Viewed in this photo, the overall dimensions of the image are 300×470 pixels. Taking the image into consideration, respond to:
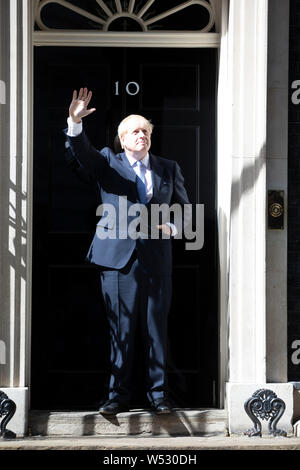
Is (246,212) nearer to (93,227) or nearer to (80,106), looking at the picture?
(93,227)

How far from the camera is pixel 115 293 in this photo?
9742 millimetres

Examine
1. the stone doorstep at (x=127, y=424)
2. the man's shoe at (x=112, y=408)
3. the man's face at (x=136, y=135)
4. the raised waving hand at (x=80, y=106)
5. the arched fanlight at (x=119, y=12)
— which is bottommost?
the stone doorstep at (x=127, y=424)

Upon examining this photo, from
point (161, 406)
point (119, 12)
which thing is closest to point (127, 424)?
point (161, 406)

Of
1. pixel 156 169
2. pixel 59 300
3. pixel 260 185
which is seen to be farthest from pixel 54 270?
pixel 260 185

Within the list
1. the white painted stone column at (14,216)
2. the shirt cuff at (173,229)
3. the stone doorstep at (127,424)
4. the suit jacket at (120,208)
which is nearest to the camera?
the white painted stone column at (14,216)

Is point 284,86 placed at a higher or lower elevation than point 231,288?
higher

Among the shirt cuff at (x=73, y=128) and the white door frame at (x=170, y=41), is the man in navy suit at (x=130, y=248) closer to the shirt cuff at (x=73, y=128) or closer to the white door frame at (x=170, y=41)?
the shirt cuff at (x=73, y=128)

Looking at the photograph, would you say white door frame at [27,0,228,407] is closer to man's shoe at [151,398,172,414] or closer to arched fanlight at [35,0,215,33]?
arched fanlight at [35,0,215,33]

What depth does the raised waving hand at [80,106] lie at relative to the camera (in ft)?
31.9

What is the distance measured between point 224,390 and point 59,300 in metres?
1.47

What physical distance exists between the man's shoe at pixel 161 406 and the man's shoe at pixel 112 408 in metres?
0.24

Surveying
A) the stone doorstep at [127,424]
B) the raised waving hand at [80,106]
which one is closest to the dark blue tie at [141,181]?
the raised waving hand at [80,106]

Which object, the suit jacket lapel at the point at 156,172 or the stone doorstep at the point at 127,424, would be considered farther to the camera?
the suit jacket lapel at the point at 156,172
